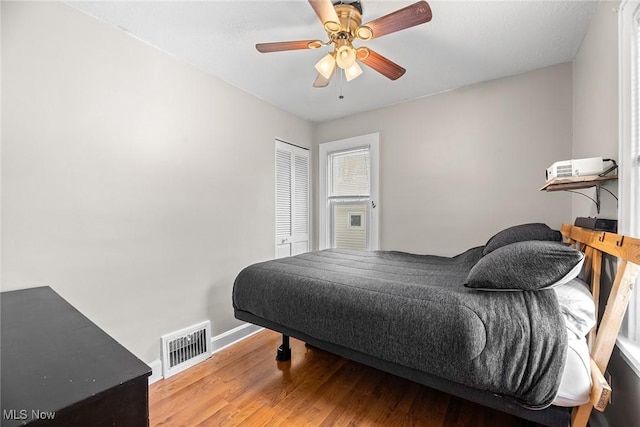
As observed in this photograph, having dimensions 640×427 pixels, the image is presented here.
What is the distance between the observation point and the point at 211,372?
2.05 m

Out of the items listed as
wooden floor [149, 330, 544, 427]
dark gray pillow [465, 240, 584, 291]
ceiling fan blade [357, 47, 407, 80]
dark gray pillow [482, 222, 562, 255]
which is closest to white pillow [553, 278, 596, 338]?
dark gray pillow [465, 240, 584, 291]

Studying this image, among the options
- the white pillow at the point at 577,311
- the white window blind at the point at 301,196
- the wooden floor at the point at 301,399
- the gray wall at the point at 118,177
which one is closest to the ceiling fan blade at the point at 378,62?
the gray wall at the point at 118,177

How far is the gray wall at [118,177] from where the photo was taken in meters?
1.45

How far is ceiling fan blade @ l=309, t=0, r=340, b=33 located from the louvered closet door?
1.80m

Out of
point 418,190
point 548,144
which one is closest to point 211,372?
point 418,190

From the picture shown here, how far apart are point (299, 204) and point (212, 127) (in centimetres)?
148

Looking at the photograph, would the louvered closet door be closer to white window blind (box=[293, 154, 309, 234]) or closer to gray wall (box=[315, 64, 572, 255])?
white window blind (box=[293, 154, 309, 234])

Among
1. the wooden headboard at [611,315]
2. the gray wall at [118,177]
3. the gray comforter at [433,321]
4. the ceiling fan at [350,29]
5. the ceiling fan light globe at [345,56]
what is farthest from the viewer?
the ceiling fan light globe at [345,56]

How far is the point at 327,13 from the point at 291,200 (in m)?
2.21

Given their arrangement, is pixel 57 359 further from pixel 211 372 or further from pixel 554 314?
pixel 554 314

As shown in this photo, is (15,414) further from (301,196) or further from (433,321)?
(301,196)

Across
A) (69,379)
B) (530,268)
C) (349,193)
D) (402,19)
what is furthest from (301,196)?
(69,379)

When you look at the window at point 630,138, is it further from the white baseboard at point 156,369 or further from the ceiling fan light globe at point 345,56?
the white baseboard at point 156,369

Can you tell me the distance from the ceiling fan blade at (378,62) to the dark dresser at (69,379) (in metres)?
1.87
